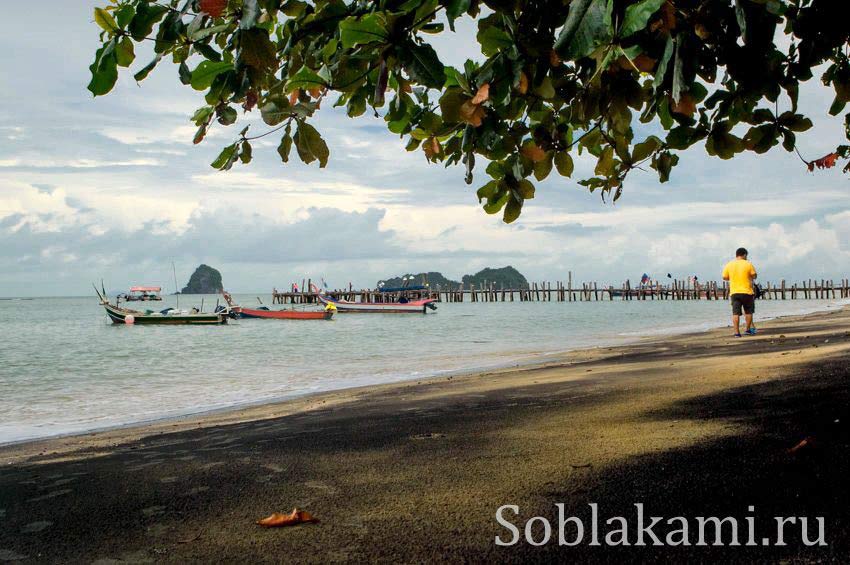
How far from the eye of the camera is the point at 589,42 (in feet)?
5.86

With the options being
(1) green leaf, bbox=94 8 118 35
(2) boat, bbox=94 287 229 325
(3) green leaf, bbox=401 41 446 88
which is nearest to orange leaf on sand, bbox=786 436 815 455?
(3) green leaf, bbox=401 41 446 88

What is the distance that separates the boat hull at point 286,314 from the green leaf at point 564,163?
49.2m

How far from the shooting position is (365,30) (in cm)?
197

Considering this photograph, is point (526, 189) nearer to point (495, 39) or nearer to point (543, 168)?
point (543, 168)

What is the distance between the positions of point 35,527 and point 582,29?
10.8ft

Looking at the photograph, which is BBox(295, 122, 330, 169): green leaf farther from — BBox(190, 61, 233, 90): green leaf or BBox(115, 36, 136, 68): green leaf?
BBox(115, 36, 136, 68): green leaf

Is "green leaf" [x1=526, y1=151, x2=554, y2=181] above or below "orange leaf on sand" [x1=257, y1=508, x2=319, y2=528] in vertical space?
above

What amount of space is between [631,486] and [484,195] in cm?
158

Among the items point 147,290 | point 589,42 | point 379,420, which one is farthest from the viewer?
point 147,290

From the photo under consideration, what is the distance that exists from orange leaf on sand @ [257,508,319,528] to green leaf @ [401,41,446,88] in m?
1.98

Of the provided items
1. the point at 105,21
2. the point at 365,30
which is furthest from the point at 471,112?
the point at 105,21

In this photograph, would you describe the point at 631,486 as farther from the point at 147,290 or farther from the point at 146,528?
the point at 147,290

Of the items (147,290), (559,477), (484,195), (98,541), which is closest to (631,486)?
(559,477)

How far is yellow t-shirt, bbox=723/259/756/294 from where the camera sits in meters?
13.2
